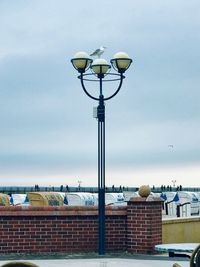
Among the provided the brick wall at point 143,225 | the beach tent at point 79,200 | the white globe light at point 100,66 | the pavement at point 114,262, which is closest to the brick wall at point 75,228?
the brick wall at point 143,225

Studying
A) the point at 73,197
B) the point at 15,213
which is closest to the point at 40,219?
the point at 15,213

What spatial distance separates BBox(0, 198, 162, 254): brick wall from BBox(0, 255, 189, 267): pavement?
115 cm

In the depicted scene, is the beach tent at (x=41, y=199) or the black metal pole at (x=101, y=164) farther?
the beach tent at (x=41, y=199)

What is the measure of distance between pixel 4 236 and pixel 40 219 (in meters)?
0.91

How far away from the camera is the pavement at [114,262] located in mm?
13359

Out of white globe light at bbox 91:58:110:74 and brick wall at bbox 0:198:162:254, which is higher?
white globe light at bbox 91:58:110:74

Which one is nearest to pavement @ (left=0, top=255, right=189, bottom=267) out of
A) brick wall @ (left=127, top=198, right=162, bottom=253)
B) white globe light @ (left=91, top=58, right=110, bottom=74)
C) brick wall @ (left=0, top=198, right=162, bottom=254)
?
brick wall @ (left=127, top=198, right=162, bottom=253)

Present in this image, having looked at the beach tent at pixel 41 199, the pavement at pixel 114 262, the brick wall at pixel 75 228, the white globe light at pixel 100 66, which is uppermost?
the white globe light at pixel 100 66

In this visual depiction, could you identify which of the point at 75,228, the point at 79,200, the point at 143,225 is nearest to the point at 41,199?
the point at 79,200

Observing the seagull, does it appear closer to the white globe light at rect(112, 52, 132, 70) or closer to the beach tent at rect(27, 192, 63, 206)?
the white globe light at rect(112, 52, 132, 70)

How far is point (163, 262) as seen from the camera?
1396cm

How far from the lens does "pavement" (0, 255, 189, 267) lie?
1336cm

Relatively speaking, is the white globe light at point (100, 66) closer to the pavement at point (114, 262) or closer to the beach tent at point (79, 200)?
the pavement at point (114, 262)

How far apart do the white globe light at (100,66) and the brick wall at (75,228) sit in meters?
3.20
